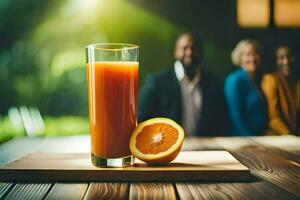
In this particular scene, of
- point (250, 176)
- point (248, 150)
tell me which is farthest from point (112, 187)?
point (248, 150)

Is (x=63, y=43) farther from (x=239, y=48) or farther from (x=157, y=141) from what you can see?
(x=157, y=141)

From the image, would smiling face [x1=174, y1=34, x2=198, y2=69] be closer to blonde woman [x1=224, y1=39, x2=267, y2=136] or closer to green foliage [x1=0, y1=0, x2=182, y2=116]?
green foliage [x1=0, y1=0, x2=182, y2=116]

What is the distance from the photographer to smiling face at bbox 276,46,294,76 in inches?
109

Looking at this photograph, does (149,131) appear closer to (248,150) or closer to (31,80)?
(248,150)

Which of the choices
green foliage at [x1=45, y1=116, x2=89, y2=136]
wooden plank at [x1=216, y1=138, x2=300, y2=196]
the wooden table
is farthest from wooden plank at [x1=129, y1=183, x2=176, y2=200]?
green foliage at [x1=45, y1=116, x2=89, y2=136]

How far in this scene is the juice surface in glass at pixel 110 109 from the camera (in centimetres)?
104

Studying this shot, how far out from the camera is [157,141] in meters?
1.03

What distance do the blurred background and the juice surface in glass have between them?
5.27ft

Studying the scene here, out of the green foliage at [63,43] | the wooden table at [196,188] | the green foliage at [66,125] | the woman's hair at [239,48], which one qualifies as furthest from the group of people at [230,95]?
the wooden table at [196,188]

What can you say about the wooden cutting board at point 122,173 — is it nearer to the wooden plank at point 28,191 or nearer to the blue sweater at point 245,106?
the wooden plank at point 28,191

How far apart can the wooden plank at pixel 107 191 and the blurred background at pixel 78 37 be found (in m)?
1.80

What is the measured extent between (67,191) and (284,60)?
7.32ft

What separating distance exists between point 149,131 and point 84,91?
171cm

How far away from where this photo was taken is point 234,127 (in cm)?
273
